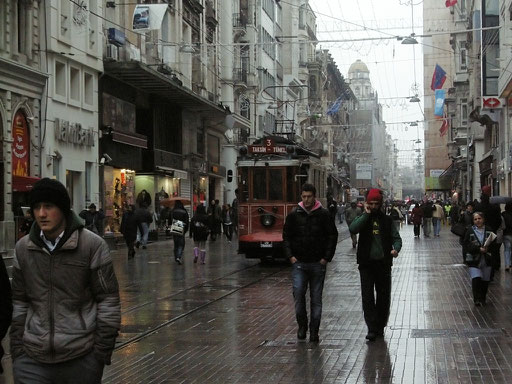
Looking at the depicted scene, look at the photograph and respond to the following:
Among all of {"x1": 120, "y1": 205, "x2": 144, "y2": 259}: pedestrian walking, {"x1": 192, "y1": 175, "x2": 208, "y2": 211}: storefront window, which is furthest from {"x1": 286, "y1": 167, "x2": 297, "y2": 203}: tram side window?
{"x1": 192, "y1": 175, "x2": 208, "y2": 211}: storefront window

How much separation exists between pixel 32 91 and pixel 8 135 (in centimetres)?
245

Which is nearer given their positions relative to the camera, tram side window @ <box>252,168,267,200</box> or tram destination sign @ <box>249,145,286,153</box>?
tram side window @ <box>252,168,267,200</box>

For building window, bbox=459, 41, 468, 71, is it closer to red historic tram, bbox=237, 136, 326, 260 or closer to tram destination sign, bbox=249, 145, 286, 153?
Result: red historic tram, bbox=237, 136, 326, 260

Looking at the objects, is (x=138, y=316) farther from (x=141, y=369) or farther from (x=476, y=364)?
(x=476, y=364)

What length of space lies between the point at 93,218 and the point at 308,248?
816 inches

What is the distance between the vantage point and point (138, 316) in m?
13.6

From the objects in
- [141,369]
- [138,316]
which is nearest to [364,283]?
[141,369]

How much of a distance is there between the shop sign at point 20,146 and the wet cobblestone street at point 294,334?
966cm

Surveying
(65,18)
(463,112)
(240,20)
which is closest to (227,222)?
(65,18)

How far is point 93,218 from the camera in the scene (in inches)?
1216

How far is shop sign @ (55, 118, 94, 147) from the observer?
31.5m

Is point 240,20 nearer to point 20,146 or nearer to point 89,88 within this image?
point 89,88

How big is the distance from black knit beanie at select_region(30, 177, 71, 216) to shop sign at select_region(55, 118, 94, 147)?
26.8m

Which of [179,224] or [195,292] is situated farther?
[179,224]
